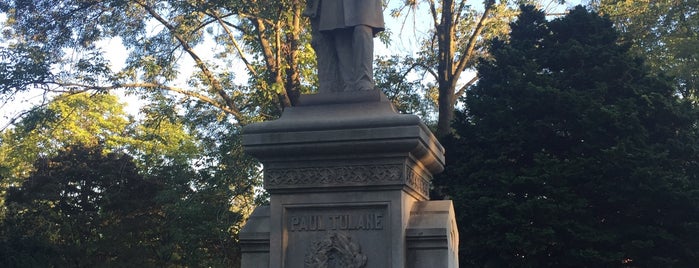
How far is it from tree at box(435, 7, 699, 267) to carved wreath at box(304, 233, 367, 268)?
11825 mm

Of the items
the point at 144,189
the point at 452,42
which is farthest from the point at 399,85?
the point at 144,189

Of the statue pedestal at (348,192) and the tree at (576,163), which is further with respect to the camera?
the tree at (576,163)

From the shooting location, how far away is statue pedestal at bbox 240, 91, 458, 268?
5.41 metres

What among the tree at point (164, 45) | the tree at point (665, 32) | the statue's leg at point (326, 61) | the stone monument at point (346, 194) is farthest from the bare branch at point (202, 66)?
the stone monument at point (346, 194)

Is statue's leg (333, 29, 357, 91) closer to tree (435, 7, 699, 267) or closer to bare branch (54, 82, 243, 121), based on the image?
tree (435, 7, 699, 267)

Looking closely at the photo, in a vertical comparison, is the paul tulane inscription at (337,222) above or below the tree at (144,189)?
Answer: below

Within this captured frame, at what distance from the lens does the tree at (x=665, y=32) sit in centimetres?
2319

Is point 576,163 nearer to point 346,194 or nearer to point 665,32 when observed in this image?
point 665,32

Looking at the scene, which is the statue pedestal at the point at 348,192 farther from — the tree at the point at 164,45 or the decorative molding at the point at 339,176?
the tree at the point at 164,45

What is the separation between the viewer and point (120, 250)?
2791cm

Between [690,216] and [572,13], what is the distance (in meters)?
6.60

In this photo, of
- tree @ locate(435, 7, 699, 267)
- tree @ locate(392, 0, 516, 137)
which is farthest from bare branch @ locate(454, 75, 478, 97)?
tree @ locate(435, 7, 699, 267)

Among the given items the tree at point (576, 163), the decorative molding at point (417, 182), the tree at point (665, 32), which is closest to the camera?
the decorative molding at point (417, 182)

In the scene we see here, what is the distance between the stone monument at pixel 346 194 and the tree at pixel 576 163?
457 inches
